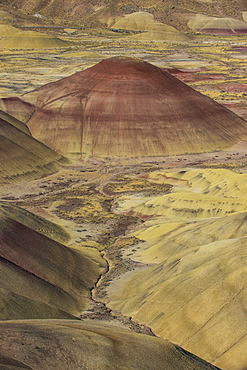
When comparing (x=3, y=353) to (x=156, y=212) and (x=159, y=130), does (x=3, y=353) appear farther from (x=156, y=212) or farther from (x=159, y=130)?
(x=159, y=130)

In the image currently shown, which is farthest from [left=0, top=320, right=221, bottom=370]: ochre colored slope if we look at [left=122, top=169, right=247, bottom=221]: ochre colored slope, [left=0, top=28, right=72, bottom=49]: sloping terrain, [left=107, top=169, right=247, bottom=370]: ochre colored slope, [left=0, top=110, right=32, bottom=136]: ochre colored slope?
[left=0, top=28, right=72, bottom=49]: sloping terrain

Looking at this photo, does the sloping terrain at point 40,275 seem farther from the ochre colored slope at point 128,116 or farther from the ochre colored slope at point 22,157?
the ochre colored slope at point 128,116

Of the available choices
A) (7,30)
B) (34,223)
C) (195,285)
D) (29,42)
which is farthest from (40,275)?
(7,30)

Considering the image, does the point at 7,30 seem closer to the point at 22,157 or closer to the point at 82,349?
the point at 22,157

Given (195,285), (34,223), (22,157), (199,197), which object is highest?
(195,285)

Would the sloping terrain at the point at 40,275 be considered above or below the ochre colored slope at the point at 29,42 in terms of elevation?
above

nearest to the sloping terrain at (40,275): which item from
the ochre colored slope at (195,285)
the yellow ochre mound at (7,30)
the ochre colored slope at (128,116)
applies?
the ochre colored slope at (195,285)

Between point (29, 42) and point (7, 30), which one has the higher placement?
point (7, 30)

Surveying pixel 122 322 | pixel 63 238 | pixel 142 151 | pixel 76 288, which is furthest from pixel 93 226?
pixel 142 151
